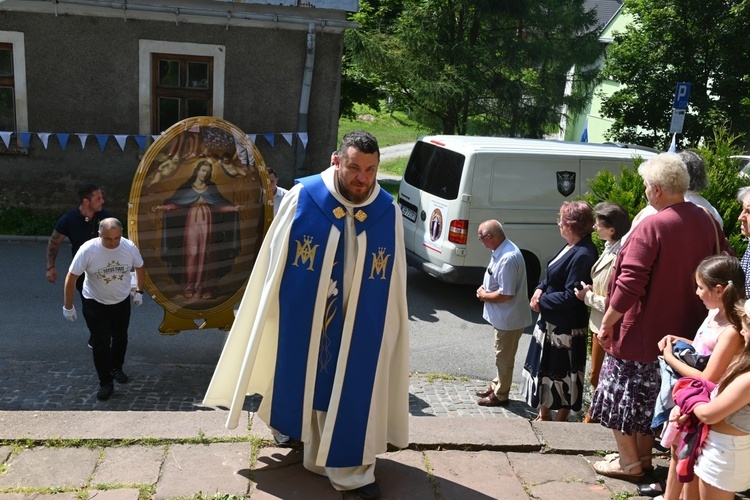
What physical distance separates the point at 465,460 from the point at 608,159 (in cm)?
657

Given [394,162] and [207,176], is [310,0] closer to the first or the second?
[207,176]

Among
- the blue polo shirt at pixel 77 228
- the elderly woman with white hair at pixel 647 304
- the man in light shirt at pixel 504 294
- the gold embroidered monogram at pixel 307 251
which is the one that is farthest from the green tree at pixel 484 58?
the gold embroidered monogram at pixel 307 251

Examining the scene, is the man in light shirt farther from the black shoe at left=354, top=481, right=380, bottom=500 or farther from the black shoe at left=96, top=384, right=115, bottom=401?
the black shoe at left=96, top=384, right=115, bottom=401

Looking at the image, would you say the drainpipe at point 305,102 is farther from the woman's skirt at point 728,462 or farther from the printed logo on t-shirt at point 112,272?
the woman's skirt at point 728,462

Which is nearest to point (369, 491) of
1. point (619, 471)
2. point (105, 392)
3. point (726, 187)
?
point (619, 471)

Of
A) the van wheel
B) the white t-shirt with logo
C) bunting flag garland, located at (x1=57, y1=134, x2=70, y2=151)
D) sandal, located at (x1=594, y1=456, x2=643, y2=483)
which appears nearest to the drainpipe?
bunting flag garland, located at (x1=57, y1=134, x2=70, y2=151)

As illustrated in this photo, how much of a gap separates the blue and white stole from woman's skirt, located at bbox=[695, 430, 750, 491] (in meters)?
1.62

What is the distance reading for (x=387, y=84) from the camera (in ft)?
52.4

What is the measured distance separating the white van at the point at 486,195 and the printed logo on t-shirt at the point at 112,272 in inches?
171

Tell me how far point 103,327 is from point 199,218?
3.85 ft

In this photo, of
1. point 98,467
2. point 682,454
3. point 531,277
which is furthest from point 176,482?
point 531,277

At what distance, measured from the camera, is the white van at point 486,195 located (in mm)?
9812

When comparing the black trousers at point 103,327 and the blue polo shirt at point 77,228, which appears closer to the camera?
the black trousers at point 103,327

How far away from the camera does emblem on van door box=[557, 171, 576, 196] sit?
10.2 m
